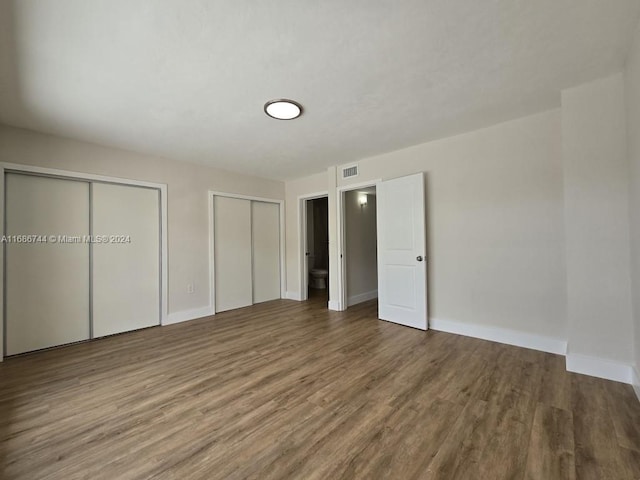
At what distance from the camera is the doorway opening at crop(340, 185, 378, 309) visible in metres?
4.82

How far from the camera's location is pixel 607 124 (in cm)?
Result: 217

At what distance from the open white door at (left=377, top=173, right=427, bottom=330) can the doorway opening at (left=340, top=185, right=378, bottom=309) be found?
31.7 inches

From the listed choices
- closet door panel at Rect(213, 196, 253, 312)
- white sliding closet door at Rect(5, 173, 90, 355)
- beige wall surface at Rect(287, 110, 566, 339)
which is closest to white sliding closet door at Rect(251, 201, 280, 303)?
closet door panel at Rect(213, 196, 253, 312)

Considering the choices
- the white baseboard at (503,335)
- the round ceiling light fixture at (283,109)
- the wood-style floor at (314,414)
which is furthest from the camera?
the white baseboard at (503,335)

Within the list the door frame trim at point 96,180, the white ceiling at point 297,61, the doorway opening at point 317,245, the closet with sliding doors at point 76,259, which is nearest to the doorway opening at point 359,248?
the doorway opening at point 317,245

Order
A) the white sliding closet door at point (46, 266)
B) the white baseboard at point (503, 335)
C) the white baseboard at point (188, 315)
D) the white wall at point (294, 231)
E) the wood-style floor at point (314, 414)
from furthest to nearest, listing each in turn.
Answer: the white wall at point (294, 231), the white baseboard at point (188, 315), the white sliding closet door at point (46, 266), the white baseboard at point (503, 335), the wood-style floor at point (314, 414)

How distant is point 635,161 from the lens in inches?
73.2

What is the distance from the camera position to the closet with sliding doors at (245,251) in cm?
458

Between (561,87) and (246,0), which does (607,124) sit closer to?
(561,87)

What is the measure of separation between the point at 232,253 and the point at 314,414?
3.48m

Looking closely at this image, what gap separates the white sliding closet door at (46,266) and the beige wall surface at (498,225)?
4.31 meters

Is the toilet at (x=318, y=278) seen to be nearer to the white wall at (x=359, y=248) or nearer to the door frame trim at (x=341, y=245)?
the white wall at (x=359, y=248)

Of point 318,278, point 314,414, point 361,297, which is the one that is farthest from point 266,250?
point 314,414

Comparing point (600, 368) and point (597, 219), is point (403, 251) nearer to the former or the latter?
point (597, 219)
